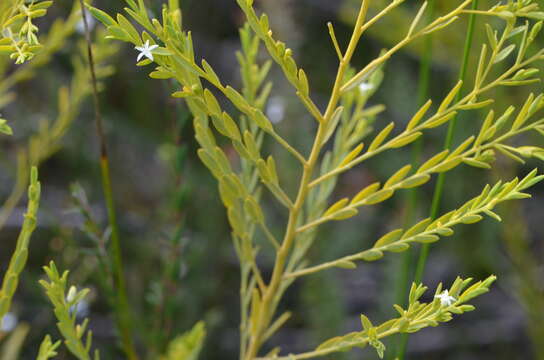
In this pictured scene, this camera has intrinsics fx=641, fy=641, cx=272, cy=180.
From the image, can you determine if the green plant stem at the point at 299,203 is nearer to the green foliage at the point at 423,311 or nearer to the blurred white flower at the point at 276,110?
the green foliage at the point at 423,311

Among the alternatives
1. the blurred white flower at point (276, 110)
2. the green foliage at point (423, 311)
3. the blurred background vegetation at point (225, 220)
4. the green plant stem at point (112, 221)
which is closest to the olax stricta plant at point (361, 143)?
the green foliage at point (423, 311)

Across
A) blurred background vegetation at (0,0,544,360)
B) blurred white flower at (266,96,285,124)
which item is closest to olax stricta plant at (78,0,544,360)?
blurred background vegetation at (0,0,544,360)

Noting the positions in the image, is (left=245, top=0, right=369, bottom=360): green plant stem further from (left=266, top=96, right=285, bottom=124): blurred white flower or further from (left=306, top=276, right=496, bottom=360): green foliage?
(left=266, top=96, right=285, bottom=124): blurred white flower

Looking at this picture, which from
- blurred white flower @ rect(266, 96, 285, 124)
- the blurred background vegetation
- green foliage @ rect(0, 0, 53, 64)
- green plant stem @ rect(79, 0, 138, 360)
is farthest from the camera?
blurred white flower @ rect(266, 96, 285, 124)

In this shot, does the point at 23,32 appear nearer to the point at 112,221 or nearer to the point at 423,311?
the point at 112,221

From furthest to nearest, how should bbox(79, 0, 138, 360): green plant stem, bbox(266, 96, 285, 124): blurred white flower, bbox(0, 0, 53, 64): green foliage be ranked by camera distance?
bbox(266, 96, 285, 124): blurred white flower, bbox(79, 0, 138, 360): green plant stem, bbox(0, 0, 53, 64): green foliage

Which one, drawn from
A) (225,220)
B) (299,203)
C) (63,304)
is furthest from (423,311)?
(225,220)

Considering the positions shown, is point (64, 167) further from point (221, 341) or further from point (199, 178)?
point (221, 341)
